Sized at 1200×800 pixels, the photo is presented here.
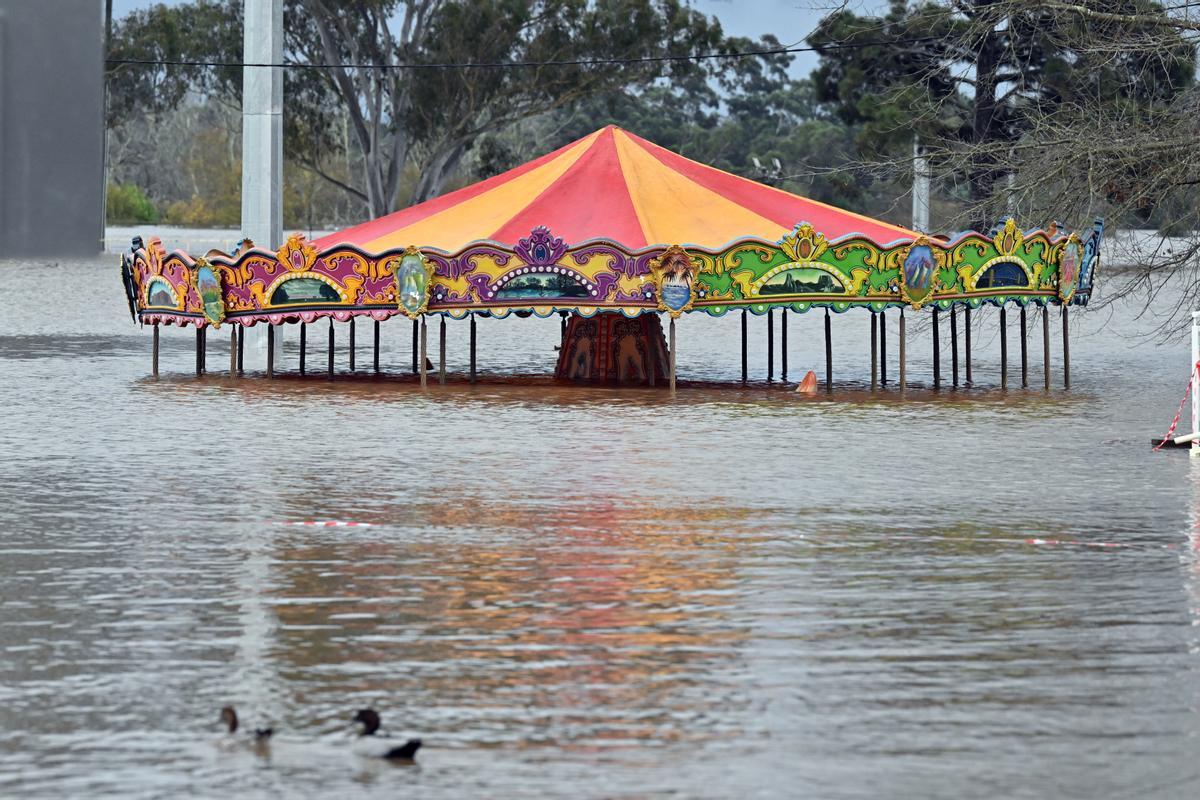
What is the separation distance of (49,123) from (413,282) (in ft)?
107

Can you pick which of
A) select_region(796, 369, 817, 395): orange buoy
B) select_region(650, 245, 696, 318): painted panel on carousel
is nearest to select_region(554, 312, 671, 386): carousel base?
select_region(796, 369, 817, 395): orange buoy

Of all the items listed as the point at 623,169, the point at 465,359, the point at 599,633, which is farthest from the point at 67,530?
the point at 465,359

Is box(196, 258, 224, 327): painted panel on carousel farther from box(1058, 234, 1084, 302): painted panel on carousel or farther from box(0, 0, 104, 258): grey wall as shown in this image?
box(0, 0, 104, 258): grey wall

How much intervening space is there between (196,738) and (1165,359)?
26.2 m

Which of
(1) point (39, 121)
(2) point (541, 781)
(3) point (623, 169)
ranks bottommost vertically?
(2) point (541, 781)

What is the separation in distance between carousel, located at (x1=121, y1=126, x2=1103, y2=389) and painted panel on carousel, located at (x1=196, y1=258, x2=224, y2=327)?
0.07ft

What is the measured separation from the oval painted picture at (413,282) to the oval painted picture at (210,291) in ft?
7.20

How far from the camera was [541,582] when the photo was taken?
31.8 ft

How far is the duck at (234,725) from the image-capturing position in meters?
6.58

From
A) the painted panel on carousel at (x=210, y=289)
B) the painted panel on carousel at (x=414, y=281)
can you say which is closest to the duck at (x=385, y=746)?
the painted panel on carousel at (x=414, y=281)

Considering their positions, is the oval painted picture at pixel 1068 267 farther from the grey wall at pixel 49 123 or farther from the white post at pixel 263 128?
the grey wall at pixel 49 123

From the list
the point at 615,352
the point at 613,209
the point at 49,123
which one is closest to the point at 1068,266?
the point at 613,209

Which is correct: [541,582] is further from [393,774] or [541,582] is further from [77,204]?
[77,204]

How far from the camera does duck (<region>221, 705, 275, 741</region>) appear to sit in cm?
658
